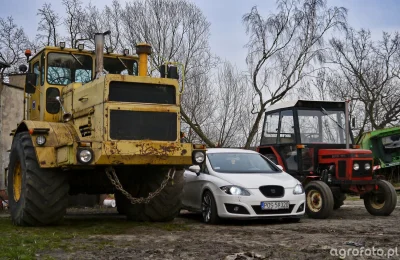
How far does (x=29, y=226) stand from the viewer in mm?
9586

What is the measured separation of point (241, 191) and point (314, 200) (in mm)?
2450

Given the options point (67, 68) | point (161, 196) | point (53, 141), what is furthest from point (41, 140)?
point (161, 196)

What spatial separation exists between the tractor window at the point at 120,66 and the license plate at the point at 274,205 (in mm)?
3748

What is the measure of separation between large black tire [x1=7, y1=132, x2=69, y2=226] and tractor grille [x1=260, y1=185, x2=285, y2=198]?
3.44 metres

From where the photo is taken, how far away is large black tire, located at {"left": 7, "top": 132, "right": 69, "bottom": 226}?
921 centimetres

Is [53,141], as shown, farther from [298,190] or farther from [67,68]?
[298,190]

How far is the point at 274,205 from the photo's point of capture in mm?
10211

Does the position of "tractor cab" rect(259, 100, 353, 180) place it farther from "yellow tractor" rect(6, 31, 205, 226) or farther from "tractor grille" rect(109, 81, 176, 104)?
"tractor grille" rect(109, 81, 176, 104)

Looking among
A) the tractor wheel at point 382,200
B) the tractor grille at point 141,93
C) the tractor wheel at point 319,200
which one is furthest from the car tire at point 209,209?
the tractor wheel at point 382,200

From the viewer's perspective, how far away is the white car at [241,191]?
33.3ft

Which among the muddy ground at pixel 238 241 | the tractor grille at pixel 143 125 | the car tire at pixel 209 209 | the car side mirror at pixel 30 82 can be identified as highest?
the car side mirror at pixel 30 82

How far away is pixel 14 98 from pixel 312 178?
49.7 ft

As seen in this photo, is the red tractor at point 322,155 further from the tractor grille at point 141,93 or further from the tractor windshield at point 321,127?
the tractor grille at point 141,93

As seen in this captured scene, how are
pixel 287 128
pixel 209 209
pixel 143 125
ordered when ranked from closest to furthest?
pixel 143 125, pixel 209 209, pixel 287 128
